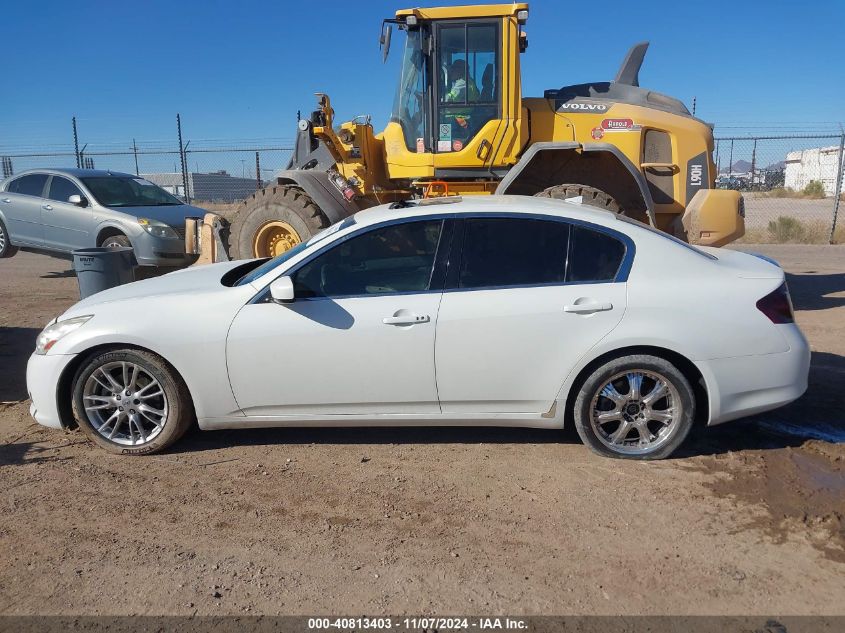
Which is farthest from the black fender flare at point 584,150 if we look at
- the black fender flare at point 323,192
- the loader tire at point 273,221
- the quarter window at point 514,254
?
the quarter window at point 514,254

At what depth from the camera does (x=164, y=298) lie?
4145mm

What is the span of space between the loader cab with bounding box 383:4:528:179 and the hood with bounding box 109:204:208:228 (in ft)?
12.0

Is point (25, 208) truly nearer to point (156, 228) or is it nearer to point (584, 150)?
point (156, 228)

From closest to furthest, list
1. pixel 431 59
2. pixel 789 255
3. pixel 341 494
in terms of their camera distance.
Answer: pixel 341 494, pixel 431 59, pixel 789 255

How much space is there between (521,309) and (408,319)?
2.14 feet

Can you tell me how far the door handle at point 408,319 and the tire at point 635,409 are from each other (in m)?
1.02

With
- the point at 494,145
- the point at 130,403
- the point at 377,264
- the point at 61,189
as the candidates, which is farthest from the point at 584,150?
the point at 61,189

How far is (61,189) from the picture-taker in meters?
10.4

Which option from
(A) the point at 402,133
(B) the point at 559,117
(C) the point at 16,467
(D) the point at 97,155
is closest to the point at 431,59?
(A) the point at 402,133

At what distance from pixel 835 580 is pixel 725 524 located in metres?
0.54

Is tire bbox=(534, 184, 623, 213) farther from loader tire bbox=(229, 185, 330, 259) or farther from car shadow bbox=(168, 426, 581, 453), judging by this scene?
car shadow bbox=(168, 426, 581, 453)

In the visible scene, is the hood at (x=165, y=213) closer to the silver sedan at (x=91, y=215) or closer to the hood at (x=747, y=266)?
the silver sedan at (x=91, y=215)

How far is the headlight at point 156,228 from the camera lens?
945 centimetres

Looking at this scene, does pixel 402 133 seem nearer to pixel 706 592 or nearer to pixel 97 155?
pixel 706 592
